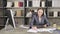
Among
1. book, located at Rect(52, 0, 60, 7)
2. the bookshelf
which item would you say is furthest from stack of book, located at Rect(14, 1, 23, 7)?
book, located at Rect(52, 0, 60, 7)

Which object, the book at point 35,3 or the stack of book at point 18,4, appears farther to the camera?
the stack of book at point 18,4

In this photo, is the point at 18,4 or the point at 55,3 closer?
the point at 55,3

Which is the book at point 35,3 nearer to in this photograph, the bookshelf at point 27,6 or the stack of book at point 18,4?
the bookshelf at point 27,6

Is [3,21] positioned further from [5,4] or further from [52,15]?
[52,15]

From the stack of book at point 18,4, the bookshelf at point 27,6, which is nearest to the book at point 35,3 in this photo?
the bookshelf at point 27,6

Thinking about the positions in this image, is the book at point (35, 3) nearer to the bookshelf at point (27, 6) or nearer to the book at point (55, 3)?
the bookshelf at point (27, 6)

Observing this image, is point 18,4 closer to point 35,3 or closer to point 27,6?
point 27,6

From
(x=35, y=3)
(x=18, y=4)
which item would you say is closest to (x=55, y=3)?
(x=35, y=3)

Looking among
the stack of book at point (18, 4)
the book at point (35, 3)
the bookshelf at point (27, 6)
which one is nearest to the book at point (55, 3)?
the bookshelf at point (27, 6)

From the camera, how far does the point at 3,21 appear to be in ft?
17.8

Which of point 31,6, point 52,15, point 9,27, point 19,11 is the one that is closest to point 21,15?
point 19,11

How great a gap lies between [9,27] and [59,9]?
2664 millimetres

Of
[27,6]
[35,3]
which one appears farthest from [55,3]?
[27,6]

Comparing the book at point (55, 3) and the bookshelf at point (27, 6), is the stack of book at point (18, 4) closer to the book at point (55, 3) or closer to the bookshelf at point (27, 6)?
the bookshelf at point (27, 6)
